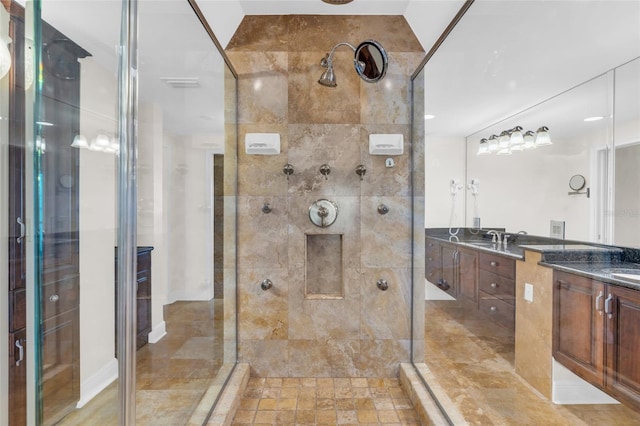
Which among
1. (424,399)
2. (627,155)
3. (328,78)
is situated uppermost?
(328,78)

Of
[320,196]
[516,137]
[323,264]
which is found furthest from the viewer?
[323,264]

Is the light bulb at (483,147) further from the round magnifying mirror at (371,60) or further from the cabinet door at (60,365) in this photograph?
the cabinet door at (60,365)

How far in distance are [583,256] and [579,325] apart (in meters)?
0.27

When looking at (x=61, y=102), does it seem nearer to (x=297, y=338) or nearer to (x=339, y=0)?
(x=339, y=0)

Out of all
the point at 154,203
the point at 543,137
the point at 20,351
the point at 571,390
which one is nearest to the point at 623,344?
the point at 571,390

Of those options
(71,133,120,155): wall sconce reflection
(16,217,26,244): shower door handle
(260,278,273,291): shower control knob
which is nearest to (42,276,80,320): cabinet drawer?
(16,217,26,244): shower door handle

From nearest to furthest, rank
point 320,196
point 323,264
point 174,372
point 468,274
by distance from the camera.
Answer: point 174,372, point 468,274, point 320,196, point 323,264

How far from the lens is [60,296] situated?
1.45 meters

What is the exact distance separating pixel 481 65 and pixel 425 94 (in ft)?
1.81

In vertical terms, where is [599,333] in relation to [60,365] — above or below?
above

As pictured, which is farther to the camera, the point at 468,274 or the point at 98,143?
the point at 468,274

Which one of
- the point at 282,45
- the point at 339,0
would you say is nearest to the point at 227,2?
A: the point at 282,45

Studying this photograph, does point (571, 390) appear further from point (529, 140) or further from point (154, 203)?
point (154, 203)

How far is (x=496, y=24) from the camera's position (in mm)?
1648
